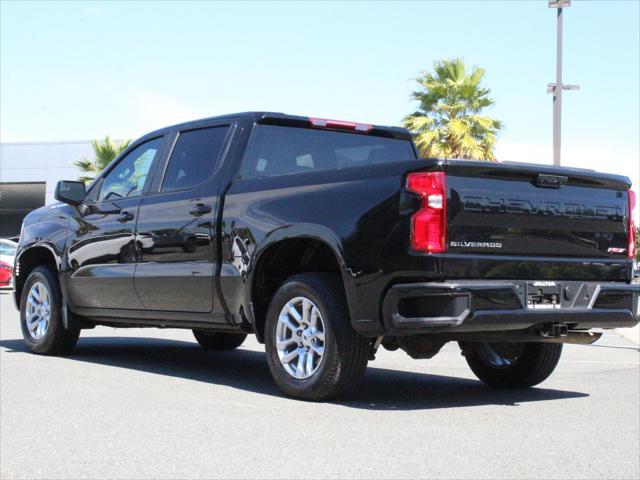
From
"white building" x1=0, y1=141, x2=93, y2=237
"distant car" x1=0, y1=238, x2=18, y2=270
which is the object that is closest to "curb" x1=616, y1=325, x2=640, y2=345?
"distant car" x1=0, y1=238, x2=18, y2=270

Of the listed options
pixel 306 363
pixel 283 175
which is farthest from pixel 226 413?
pixel 283 175

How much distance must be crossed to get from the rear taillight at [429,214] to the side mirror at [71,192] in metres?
3.99

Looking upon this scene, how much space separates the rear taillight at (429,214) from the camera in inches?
232

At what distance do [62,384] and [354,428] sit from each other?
2737mm

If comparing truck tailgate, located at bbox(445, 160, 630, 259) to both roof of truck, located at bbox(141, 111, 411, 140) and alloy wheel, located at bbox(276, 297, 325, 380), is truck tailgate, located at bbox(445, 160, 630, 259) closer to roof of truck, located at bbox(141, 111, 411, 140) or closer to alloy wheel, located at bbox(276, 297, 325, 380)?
alloy wheel, located at bbox(276, 297, 325, 380)

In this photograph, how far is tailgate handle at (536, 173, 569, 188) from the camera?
635 cm

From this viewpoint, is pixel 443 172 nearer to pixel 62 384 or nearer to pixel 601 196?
pixel 601 196

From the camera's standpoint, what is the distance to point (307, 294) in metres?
6.57

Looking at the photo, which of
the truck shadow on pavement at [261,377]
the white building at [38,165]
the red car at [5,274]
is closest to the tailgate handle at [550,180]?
the truck shadow on pavement at [261,377]

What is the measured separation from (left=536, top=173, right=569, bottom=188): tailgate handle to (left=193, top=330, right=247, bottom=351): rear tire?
4.57 meters

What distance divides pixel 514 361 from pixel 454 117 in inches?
907

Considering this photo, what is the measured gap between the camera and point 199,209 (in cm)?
748

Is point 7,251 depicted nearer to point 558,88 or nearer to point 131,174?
point 558,88

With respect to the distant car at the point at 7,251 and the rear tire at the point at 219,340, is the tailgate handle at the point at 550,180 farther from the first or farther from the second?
the distant car at the point at 7,251
